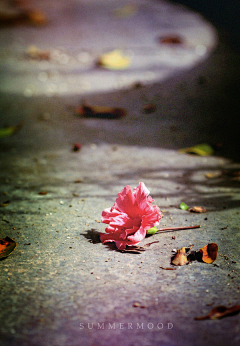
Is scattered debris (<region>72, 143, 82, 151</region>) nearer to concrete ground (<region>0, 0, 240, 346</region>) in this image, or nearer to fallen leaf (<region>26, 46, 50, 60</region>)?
concrete ground (<region>0, 0, 240, 346</region>)

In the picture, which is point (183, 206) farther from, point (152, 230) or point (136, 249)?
point (136, 249)

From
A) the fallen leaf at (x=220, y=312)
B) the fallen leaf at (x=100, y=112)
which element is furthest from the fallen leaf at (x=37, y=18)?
the fallen leaf at (x=220, y=312)

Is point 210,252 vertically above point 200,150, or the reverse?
point 200,150

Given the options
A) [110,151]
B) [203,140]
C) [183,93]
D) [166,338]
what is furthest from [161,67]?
[166,338]

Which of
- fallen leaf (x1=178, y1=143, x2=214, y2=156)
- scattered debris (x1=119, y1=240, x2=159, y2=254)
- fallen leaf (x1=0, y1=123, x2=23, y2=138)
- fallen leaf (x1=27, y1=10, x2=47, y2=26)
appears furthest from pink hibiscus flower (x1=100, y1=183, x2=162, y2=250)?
fallen leaf (x1=27, y1=10, x2=47, y2=26)

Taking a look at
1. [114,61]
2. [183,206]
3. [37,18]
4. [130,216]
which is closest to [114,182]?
[183,206]
